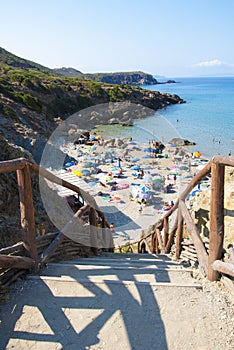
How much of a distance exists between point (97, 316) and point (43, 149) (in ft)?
50.8

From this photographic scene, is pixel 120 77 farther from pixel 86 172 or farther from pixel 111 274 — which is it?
pixel 111 274

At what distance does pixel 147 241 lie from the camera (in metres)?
8.25

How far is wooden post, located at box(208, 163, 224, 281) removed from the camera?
2.52 metres

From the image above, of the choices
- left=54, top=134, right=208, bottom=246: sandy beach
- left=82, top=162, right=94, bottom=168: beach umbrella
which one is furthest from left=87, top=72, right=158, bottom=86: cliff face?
left=82, top=162, right=94, bottom=168: beach umbrella

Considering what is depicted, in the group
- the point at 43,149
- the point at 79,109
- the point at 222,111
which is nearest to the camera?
the point at 43,149

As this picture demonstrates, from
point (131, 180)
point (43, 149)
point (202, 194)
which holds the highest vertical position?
point (202, 194)

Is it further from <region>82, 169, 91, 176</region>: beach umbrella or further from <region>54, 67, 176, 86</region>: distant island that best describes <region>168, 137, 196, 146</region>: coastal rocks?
<region>54, 67, 176, 86</region>: distant island

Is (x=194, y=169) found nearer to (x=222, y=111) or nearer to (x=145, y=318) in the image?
(x=145, y=318)

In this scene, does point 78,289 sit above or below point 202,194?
below

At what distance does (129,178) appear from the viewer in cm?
1959

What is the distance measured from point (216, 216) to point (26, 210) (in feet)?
5.39

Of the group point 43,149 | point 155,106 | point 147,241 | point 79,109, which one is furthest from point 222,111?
point 147,241

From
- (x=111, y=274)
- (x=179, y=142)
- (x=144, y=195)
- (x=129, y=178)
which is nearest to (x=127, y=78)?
(x=179, y=142)

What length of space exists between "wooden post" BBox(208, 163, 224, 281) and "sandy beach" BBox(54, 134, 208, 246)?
7.75m
